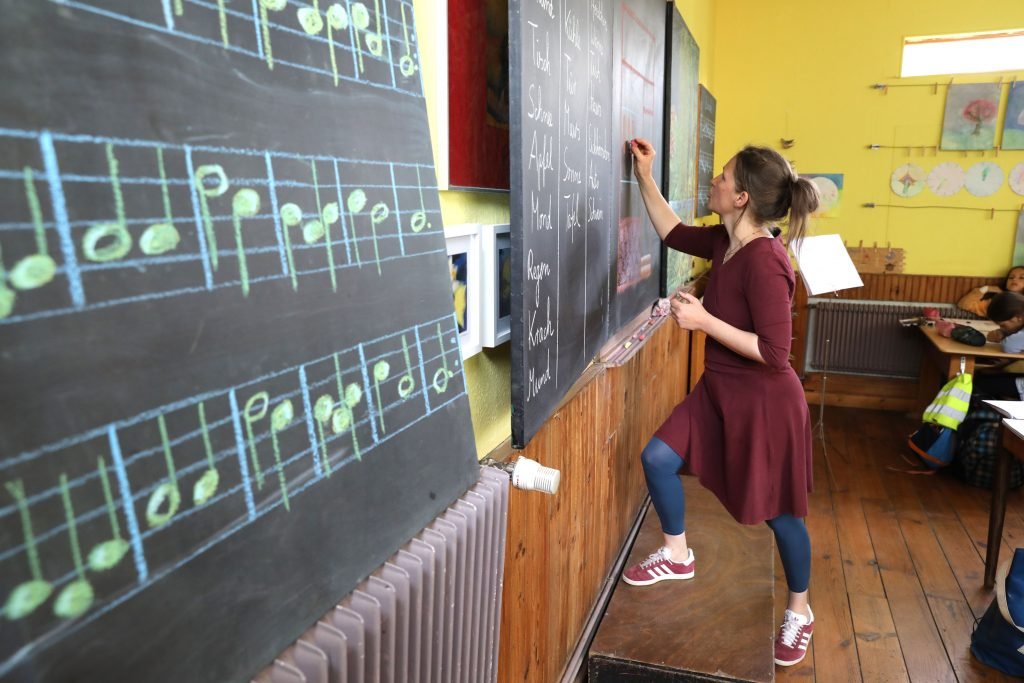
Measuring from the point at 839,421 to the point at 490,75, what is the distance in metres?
4.91

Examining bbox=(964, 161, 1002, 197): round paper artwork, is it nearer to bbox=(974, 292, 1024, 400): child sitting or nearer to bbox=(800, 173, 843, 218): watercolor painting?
bbox=(800, 173, 843, 218): watercolor painting

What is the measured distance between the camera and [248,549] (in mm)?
641

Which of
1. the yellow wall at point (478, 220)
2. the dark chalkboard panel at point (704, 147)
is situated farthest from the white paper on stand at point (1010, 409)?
the yellow wall at point (478, 220)

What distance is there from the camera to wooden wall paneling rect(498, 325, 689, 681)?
1654 mm

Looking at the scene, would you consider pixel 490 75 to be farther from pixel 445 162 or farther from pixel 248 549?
pixel 248 549

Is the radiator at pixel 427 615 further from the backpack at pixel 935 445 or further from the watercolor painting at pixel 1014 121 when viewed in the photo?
the watercolor painting at pixel 1014 121

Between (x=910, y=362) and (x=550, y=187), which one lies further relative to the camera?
(x=910, y=362)

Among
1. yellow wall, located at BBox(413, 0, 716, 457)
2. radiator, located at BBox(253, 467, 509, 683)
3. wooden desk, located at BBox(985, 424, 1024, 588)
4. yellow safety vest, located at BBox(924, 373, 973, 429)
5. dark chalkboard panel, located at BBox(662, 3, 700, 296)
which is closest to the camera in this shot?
radiator, located at BBox(253, 467, 509, 683)

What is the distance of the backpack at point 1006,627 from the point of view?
7.84ft

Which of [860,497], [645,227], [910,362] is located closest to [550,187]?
[645,227]

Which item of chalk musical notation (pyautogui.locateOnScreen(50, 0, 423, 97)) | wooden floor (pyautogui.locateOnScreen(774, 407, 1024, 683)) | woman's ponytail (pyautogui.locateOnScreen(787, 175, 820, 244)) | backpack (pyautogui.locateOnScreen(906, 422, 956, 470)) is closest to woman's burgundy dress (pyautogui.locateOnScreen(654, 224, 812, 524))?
woman's ponytail (pyautogui.locateOnScreen(787, 175, 820, 244))

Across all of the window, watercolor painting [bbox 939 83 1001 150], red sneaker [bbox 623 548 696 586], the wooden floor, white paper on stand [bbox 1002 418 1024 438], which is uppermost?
the window

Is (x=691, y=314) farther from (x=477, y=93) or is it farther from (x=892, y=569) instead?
(x=892, y=569)

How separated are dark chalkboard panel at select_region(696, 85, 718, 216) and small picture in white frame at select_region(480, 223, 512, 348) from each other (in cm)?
321
